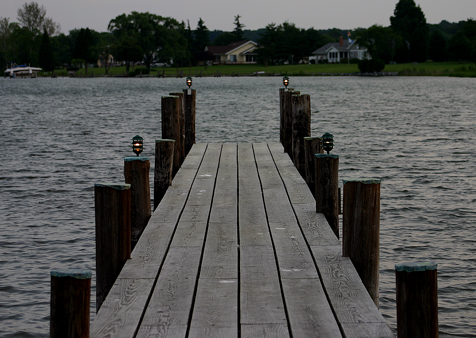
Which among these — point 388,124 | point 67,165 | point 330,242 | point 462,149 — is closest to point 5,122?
point 67,165

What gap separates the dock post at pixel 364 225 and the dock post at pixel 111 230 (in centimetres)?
199

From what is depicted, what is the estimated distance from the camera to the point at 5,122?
1196 inches

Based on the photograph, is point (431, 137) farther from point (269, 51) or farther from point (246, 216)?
point (269, 51)

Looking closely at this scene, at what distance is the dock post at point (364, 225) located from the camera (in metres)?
5.11

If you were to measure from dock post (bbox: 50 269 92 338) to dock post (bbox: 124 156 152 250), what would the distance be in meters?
3.10

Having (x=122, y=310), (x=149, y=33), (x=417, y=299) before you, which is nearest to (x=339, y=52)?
(x=149, y=33)

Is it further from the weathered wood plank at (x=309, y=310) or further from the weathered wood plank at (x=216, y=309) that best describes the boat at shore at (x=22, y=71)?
the weathered wood plank at (x=309, y=310)

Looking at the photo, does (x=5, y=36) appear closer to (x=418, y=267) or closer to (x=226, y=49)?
(x=226, y=49)

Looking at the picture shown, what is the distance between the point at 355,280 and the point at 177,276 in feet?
4.92

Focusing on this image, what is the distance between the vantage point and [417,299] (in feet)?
11.3

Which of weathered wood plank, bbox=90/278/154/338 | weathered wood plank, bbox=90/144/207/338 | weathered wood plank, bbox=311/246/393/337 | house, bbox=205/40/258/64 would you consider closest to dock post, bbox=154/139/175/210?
weathered wood plank, bbox=90/144/207/338

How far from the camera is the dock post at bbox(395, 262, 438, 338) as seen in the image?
3.39 meters

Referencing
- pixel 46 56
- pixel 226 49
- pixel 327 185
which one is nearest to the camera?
pixel 327 185

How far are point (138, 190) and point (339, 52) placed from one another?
408 feet
